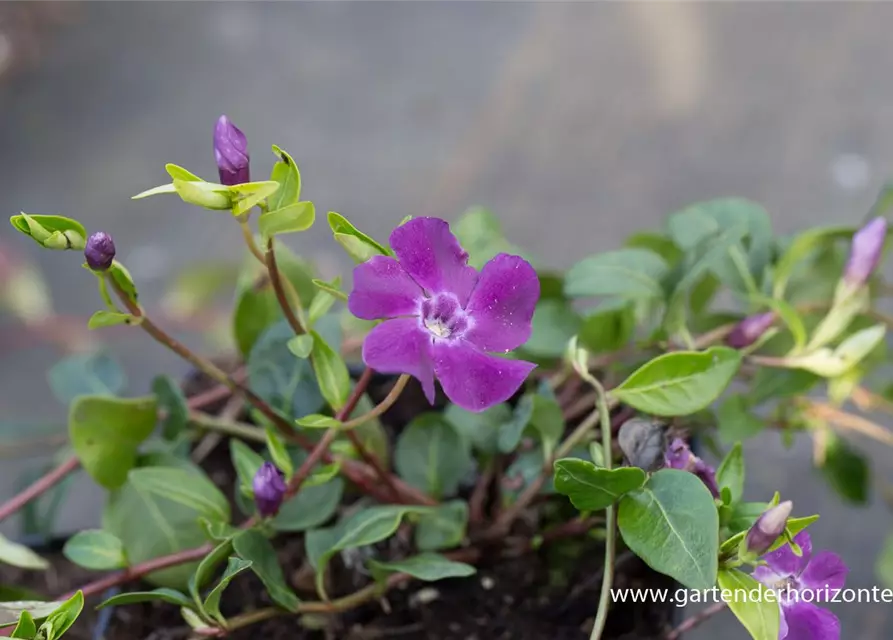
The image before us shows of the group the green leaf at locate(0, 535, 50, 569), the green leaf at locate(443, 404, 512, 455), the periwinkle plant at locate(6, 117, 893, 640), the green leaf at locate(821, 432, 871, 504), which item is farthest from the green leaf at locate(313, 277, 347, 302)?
the green leaf at locate(821, 432, 871, 504)

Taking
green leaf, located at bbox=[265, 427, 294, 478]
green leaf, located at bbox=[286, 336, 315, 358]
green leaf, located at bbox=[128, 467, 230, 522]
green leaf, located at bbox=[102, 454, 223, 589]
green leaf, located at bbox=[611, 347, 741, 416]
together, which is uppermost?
green leaf, located at bbox=[611, 347, 741, 416]

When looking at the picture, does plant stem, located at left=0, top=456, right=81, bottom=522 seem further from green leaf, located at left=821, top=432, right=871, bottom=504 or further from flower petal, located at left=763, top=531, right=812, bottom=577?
green leaf, located at left=821, top=432, right=871, bottom=504

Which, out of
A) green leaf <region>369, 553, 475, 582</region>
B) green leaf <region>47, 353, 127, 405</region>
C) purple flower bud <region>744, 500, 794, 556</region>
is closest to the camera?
purple flower bud <region>744, 500, 794, 556</region>

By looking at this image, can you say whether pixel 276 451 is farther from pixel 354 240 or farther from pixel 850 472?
pixel 850 472

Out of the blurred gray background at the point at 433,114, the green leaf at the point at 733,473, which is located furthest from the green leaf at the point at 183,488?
the blurred gray background at the point at 433,114

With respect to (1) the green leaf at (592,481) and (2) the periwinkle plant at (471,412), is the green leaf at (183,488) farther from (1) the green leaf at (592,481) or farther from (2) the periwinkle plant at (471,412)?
(1) the green leaf at (592,481)

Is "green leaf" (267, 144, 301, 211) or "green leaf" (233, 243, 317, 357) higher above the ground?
"green leaf" (267, 144, 301, 211)

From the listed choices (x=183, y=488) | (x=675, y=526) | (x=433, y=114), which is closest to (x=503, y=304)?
(x=675, y=526)
